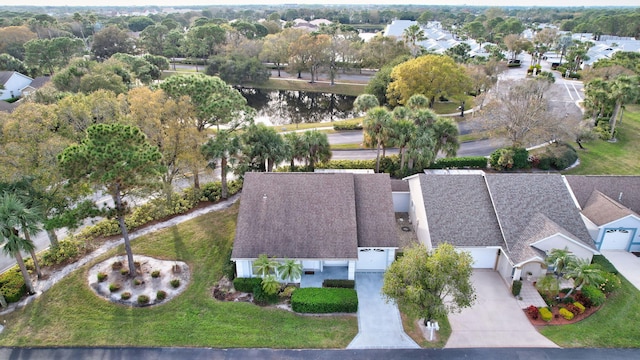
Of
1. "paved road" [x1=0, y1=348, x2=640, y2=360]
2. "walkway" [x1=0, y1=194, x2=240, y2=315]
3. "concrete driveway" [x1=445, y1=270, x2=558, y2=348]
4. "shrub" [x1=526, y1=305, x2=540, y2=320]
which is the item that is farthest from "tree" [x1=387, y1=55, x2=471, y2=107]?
"paved road" [x1=0, y1=348, x2=640, y2=360]

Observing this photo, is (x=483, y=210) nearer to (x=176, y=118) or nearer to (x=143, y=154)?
(x=143, y=154)

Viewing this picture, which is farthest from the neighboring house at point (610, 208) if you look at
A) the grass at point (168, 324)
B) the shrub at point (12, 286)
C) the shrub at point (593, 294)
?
the shrub at point (12, 286)

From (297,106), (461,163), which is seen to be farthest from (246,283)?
(297,106)

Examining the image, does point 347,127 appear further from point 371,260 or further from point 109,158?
point 109,158

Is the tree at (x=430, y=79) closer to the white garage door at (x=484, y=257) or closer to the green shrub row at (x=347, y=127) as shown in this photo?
the green shrub row at (x=347, y=127)

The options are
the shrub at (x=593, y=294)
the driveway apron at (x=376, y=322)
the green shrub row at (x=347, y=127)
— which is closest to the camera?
the driveway apron at (x=376, y=322)

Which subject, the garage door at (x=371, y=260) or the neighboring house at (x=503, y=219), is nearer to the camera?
the neighboring house at (x=503, y=219)

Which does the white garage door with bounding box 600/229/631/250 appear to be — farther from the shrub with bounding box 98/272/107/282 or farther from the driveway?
the shrub with bounding box 98/272/107/282
